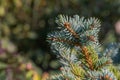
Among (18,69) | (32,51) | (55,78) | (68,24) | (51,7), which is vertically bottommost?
(55,78)

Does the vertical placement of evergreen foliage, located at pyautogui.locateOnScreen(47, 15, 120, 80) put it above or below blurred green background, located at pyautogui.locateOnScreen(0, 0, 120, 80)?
below

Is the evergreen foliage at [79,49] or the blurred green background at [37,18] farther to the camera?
→ the blurred green background at [37,18]

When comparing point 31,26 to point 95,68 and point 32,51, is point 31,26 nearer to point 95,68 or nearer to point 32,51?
point 32,51

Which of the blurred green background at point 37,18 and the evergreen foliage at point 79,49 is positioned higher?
the blurred green background at point 37,18

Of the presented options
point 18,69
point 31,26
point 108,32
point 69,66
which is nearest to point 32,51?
point 31,26

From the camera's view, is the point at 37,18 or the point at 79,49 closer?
the point at 79,49

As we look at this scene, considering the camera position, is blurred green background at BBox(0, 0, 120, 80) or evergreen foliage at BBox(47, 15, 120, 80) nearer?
evergreen foliage at BBox(47, 15, 120, 80)

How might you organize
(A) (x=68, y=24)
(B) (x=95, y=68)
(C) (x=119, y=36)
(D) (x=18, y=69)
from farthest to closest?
(C) (x=119, y=36) < (D) (x=18, y=69) < (B) (x=95, y=68) < (A) (x=68, y=24)

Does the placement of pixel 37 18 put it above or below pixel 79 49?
above
